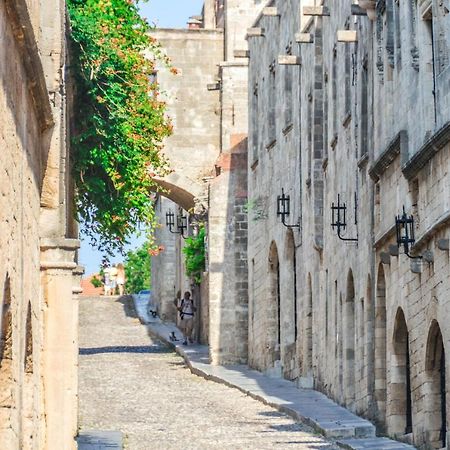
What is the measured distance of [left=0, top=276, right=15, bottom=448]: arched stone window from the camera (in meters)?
10.8

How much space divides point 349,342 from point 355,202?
230 centimetres

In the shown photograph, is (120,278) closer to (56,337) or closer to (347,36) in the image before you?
(347,36)

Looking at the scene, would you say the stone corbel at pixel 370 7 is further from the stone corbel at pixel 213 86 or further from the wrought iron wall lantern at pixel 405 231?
the stone corbel at pixel 213 86

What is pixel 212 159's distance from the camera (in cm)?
4284

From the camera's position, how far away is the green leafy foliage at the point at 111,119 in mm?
22594

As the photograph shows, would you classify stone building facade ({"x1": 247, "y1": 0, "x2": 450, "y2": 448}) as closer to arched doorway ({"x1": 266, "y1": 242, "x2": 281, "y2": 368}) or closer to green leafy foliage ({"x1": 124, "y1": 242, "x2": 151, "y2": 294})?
arched doorway ({"x1": 266, "y1": 242, "x2": 281, "y2": 368})

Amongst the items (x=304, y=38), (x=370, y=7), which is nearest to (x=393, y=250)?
(x=370, y=7)

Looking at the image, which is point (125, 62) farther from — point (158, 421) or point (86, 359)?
point (86, 359)

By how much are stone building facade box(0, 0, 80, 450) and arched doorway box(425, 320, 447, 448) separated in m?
4.38

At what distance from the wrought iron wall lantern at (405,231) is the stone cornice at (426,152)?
1.84ft

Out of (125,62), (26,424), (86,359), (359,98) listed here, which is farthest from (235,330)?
(26,424)

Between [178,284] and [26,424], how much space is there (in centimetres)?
3652

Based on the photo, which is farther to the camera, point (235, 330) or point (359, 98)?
point (235, 330)

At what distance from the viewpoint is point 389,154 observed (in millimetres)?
22422
